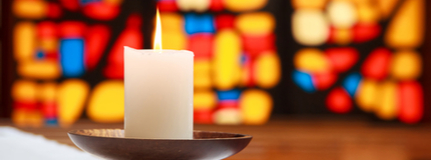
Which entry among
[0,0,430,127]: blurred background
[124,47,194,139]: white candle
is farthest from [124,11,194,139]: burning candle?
[0,0,430,127]: blurred background

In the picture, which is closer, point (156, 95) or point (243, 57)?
point (156, 95)

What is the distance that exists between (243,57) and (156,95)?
8.20 feet

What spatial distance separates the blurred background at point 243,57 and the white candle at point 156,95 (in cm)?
245

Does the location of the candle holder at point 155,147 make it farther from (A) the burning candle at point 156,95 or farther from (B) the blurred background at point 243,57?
(B) the blurred background at point 243,57

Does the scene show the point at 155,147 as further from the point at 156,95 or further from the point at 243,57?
the point at 243,57

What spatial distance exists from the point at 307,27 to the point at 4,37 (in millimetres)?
2040

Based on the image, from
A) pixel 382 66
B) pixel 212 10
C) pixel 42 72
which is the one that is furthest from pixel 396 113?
pixel 42 72

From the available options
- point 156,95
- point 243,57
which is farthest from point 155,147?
point 243,57

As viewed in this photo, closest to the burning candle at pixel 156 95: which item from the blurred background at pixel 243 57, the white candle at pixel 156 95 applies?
the white candle at pixel 156 95

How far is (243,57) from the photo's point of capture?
9.43 ft

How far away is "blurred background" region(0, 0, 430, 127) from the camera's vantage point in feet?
9.43

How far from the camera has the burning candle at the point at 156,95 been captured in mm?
391

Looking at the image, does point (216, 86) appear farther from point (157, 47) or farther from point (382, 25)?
point (157, 47)

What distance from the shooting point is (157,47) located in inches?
16.2
